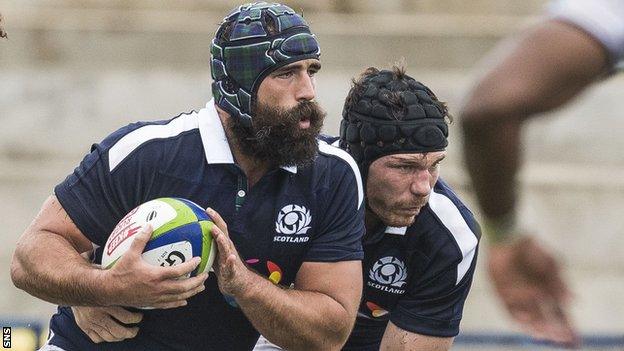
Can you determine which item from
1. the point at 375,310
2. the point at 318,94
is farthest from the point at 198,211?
the point at 318,94

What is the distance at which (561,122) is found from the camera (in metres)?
14.9

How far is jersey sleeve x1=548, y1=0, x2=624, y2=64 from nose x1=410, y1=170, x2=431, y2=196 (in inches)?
121

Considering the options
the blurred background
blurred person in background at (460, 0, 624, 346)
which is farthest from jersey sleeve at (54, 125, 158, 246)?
the blurred background

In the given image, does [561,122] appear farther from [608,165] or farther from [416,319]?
[416,319]

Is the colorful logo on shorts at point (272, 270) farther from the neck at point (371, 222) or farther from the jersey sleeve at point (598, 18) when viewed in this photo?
the jersey sleeve at point (598, 18)

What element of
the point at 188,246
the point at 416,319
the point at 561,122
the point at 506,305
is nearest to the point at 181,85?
the point at 561,122

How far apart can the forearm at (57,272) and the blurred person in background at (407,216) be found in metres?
1.51

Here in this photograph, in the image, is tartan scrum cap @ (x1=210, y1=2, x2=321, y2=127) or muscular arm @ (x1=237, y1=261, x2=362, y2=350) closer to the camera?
muscular arm @ (x1=237, y1=261, x2=362, y2=350)

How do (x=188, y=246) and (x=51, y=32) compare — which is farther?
(x=51, y=32)

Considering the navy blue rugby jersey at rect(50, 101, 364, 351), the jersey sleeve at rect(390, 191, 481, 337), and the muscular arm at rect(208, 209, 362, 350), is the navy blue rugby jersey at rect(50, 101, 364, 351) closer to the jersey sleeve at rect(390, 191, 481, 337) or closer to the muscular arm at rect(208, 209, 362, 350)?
the muscular arm at rect(208, 209, 362, 350)

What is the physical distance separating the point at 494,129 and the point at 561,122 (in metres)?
11.6

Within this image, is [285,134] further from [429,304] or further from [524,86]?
[524,86]

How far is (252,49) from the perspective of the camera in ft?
20.9

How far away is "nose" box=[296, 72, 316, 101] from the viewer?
630 cm
